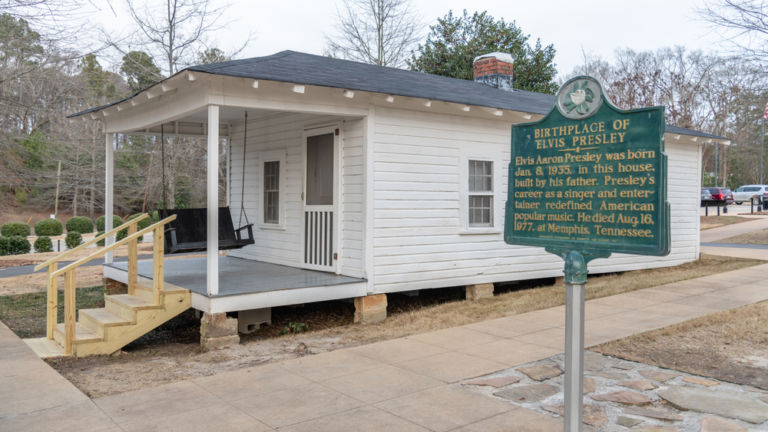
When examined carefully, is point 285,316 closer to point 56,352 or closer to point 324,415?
point 56,352

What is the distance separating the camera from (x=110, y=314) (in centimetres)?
706

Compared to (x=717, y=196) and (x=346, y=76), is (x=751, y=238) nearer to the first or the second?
(x=346, y=76)

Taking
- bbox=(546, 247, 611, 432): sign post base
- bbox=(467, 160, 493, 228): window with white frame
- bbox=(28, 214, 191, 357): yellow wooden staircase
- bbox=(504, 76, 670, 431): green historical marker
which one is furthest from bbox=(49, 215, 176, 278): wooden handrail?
bbox=(546, 247, 611, 432): sign post base

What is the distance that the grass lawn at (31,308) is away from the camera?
7.78 meters

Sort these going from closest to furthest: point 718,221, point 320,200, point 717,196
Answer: point 320,200 < point 718,221 < point 717,196

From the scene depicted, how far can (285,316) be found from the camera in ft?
27.6

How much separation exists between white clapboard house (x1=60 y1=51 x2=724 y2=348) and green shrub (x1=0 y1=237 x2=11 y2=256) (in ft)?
36.7

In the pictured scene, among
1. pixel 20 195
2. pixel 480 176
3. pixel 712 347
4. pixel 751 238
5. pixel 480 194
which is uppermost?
pixel 480 176

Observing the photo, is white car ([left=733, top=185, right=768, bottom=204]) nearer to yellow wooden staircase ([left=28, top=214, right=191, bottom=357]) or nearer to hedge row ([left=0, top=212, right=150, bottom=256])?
hedge row ([left=0, top=212, right=150, bottom=256])

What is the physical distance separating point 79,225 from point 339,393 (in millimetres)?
28575

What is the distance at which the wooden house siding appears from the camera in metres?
8.05

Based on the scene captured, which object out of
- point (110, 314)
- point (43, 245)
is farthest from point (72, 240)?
point (110, 314)

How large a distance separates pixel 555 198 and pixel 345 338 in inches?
159

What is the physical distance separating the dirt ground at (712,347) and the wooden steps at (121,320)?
481cm
